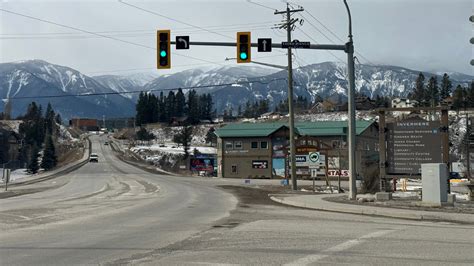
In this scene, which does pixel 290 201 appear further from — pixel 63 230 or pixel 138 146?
pixel 138 146

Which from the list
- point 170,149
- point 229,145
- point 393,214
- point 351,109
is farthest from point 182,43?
point 170,149

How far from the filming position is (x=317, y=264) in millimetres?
9148

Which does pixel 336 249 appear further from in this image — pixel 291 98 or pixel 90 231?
pixel 291 98

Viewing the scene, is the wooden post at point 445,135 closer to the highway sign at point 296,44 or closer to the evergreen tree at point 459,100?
the highway sign at point 296,44

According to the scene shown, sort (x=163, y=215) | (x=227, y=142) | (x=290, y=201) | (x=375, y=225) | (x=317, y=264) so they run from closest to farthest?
(x=317, y=264), (x=375, y=225), (x=163, y=215), (x=290, y=201), (x=227, y=142)

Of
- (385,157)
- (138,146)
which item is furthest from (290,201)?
(138,146)

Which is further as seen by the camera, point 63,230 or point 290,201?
point 290,201

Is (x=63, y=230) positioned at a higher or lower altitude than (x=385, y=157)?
lower

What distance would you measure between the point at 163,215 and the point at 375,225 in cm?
693

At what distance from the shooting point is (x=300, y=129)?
81750 millimetres

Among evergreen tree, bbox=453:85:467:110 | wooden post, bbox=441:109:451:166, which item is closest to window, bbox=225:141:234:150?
wooden post, bbox=441:109:451:166

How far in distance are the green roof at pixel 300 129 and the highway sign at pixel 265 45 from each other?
54.6m

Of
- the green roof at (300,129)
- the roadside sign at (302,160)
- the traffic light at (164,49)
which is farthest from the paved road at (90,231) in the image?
the green roof at (300,129)

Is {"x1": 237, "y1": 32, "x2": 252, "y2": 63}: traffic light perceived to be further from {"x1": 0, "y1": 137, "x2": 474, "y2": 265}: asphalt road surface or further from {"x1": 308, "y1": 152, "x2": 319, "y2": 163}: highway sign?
{"x1": 308, "y1": 152, "x2": 319, "y2": 163}: highway sign
